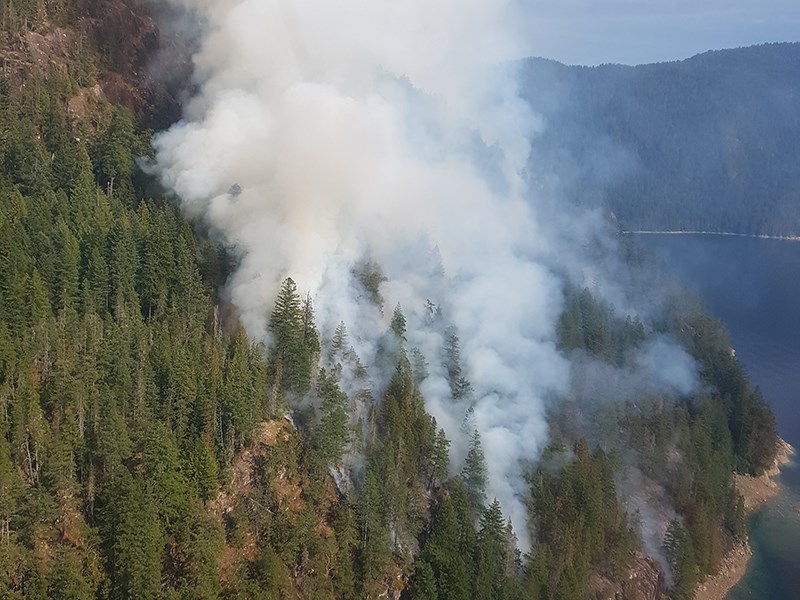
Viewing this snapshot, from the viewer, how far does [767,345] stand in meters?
118

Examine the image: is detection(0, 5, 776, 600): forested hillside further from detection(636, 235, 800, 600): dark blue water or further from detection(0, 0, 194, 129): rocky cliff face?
detection(636, 235, 800, 600): dark blue water

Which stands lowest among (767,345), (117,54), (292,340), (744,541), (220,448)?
(744,541)

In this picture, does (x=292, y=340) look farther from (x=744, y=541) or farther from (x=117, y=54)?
(x=117, y=54)

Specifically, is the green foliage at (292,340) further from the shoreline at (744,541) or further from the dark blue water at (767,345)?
the dark blue water at (767,345)

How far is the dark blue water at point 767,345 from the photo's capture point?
59844 mm

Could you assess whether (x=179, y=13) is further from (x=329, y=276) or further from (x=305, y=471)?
(x=305, y=471)

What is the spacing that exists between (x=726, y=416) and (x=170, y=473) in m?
61.6

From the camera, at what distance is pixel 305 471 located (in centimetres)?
4331

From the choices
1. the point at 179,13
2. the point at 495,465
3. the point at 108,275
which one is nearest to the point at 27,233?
the point at 108,275

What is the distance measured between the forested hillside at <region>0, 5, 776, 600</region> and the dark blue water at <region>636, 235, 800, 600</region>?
3.96 m

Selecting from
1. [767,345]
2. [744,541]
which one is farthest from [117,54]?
[767,345]

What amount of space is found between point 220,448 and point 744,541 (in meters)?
45.2

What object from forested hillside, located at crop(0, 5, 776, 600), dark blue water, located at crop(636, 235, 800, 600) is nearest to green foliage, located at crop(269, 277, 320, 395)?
forested hillside, located at crop(0, 5, 776, 600)

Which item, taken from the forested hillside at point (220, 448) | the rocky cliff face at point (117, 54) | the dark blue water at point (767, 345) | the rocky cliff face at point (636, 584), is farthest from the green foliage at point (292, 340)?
the dark blue water at point (767, 345)
